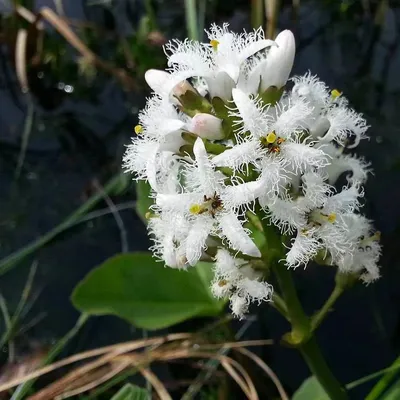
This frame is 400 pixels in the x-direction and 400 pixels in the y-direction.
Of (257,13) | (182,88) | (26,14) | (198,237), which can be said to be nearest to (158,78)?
(182,88)

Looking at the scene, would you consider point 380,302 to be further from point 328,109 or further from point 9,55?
point 9,55

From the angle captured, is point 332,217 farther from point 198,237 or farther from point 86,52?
point 86,52

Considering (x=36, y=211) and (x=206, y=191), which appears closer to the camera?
(x=206, y=191)

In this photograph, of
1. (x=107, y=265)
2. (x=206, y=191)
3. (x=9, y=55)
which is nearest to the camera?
(x=206, y=191)

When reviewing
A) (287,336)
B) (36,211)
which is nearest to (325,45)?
(36,211)

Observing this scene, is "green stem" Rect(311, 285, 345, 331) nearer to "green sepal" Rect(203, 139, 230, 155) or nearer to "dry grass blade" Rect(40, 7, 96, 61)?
"green sepal" Rect(203, 139, 230, 155)

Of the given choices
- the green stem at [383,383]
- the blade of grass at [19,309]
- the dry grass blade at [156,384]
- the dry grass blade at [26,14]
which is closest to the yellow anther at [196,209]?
the green stem at [383,383]

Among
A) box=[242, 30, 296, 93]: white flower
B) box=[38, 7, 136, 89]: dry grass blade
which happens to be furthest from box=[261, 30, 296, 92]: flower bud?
box=[38, 7, 136, 89]: dry grass blade
